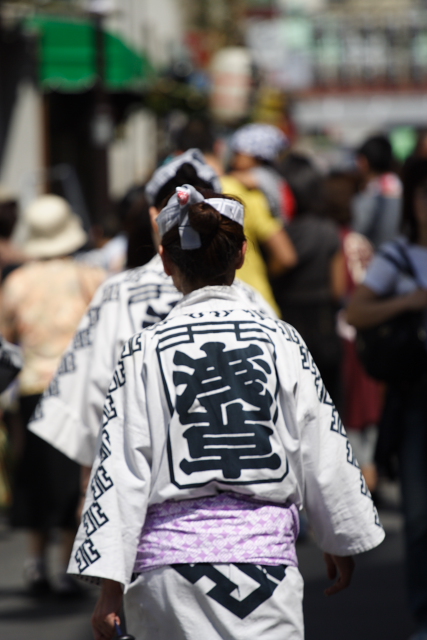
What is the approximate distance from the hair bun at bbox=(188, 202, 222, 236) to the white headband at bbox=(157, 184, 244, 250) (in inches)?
0.4

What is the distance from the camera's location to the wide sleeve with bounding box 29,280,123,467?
11.1 feet

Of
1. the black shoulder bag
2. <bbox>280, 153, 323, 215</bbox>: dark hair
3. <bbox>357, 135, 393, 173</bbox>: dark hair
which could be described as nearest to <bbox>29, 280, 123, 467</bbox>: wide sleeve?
the black shoulder bag

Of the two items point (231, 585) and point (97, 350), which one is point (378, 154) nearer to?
point (97, 350)

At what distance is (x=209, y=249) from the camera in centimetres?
257

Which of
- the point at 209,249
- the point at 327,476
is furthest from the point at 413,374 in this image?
the point at 209,249

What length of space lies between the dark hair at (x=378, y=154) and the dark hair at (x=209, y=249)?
5447 mm

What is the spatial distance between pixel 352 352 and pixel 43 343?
8.12 feet

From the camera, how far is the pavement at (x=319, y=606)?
463 cm

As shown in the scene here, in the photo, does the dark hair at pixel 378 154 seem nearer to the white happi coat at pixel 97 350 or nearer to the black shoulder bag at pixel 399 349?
the black shoulder bag at pixel 399 349

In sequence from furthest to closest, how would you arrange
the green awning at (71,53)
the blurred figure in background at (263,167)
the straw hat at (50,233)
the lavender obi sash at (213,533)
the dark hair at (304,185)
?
the green awning at (71,53) → the dark hair at (304,185) → the blurred figure in background at (263,167) → the straw hat at (50,233) → the lavender obi sash at (213,533)

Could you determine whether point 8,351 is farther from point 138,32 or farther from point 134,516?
point 138,32

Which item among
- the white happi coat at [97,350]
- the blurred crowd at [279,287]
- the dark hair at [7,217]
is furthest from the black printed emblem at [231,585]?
the dark hair at [7,217]

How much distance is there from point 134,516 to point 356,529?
55cm

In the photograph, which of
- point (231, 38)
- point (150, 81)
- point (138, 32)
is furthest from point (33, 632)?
point (231, 38)
